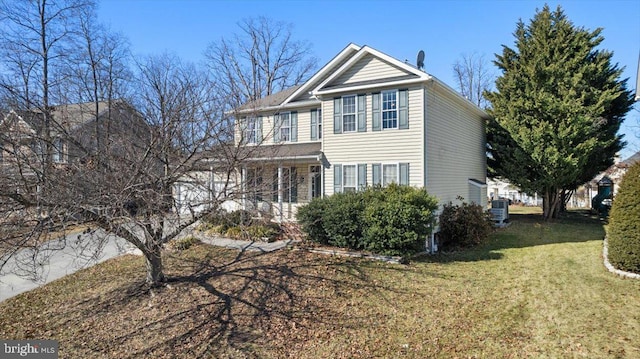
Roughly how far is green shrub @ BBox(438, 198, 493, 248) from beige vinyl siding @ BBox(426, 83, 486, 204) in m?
0.89

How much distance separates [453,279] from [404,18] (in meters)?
10.8

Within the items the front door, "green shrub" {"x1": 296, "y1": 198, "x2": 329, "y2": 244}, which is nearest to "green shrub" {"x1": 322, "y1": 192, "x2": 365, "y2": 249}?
"green shrub" {"x1": 296, "y1": 198, "x2": 329, "y2": 244}

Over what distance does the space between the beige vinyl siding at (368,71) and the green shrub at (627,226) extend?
743 cm

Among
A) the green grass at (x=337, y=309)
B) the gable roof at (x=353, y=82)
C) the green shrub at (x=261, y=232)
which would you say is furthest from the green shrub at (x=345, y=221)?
the gable roof at (x=353, y=82)

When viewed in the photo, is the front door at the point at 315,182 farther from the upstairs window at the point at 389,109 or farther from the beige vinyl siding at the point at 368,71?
the upstairs window at the point at 389,109

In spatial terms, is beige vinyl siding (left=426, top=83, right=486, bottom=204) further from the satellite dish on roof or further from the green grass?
the green grass

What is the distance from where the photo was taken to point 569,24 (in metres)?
17.4

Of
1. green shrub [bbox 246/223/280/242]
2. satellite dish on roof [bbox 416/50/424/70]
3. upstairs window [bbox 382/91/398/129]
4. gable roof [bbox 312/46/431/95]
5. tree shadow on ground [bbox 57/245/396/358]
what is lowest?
tree shadow on ground [bbox 57/245/396/358]

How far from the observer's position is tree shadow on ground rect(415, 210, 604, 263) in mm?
11232

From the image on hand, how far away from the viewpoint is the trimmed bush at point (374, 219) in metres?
9.96

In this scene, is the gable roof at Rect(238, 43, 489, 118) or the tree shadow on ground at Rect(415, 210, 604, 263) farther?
the gable roof at Rect(238, 43, 489, 118)

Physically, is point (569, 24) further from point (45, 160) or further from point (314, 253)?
point (45, 160)

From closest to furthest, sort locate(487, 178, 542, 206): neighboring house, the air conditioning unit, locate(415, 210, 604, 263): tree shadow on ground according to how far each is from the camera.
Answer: locate(415, 210, 604, 263): tree shadow on ground < the air conditioning unit < locate(487, 178, 542, 206): neighboring house

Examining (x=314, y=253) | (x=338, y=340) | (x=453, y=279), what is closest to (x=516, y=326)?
(x=453, y=279)
